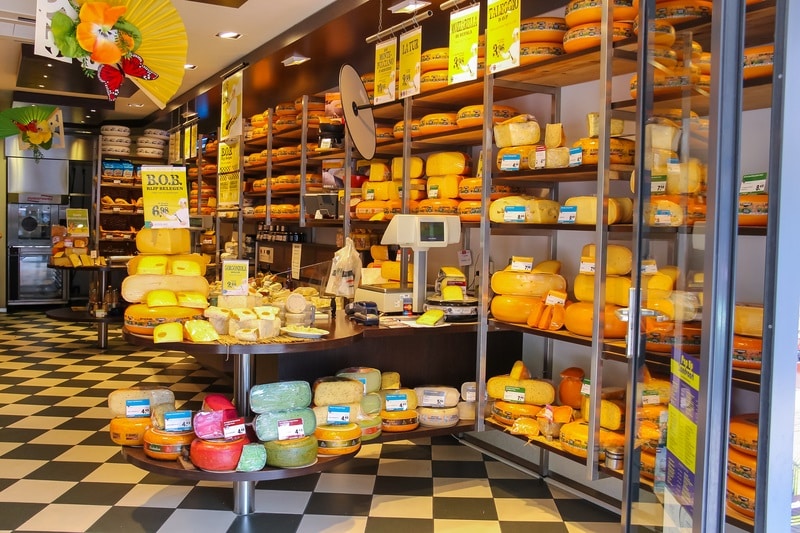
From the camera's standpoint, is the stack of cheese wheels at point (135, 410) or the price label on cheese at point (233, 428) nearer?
the price label on cheese at point (233, 428)

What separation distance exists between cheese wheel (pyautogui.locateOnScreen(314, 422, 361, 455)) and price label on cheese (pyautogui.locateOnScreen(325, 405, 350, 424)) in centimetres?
5

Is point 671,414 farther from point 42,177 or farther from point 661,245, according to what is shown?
point 42,177

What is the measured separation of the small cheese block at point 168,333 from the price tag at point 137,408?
1.65ft

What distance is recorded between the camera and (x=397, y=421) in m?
3.93

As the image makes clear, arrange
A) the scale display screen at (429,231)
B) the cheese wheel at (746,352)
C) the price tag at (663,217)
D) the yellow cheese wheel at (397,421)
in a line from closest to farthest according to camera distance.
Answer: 1. the cheese wheel at (746,352)
2. the price tag at (663,217)
3. the yellow cheese wheel at (397,421)
4. the scale display screen at (429,231)

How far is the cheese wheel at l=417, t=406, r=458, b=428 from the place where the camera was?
4.04 m

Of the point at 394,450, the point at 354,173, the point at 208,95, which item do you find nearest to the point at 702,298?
the point at 394,450

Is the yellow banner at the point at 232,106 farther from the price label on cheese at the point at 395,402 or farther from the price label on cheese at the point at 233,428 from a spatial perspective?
the price label on cheese at the point at 233,428

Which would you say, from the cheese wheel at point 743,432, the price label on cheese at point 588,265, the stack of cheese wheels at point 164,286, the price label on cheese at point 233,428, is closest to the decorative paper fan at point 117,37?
the stack of cheese wheels at point 164,286

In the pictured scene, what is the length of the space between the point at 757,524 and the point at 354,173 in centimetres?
488

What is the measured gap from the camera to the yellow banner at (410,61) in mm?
4566

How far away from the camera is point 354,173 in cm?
603

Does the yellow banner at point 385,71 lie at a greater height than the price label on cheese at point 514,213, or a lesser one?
greater

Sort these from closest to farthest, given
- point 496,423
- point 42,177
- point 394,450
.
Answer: point 496,423 < point 394,450 < point 42,177
